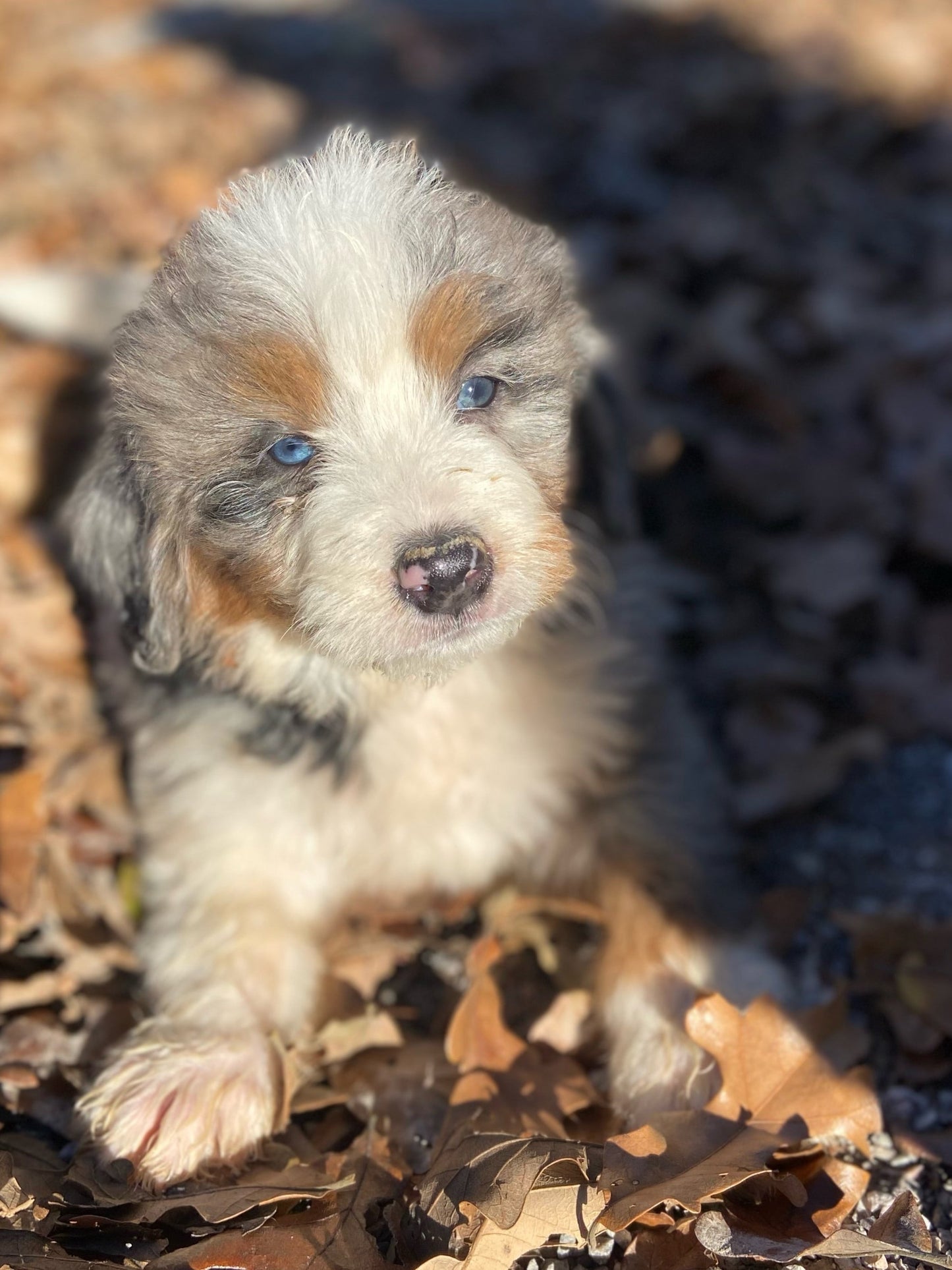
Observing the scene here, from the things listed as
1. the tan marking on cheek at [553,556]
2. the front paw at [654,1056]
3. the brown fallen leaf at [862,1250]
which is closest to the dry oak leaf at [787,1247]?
the brown fallen leaf at [862,1250]

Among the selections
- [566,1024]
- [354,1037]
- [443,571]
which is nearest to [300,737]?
[354,1037]

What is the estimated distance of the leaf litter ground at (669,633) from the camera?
254cm

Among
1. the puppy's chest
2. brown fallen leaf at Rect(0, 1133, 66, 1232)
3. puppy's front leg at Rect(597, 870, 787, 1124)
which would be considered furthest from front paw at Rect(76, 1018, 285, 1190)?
puppy's front leg at Rect(597, 870, 787, 1124)

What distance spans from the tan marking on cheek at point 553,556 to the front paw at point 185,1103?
1333 millimetres

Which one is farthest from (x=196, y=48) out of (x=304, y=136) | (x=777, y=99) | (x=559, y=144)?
(x=777, y=99)

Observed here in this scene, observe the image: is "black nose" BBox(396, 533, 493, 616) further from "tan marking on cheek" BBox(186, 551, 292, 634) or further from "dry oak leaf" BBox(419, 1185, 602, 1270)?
"dry oak leaf" BBox(419, 1185, 602, 1270)

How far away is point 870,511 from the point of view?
14.6 ft

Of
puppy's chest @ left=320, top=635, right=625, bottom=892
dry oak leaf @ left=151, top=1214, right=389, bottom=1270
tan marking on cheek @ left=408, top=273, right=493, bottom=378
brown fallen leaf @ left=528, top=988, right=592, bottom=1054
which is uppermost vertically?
tan marking on cheek @ left=408, top=273, right=493, bottom=378

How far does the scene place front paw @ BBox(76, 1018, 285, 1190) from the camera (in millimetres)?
2795

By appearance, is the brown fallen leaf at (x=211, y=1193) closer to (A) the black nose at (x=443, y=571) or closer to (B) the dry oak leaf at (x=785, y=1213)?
(B) the dry oak leaf at (x=785, y=1213)

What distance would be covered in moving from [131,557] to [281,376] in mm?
659

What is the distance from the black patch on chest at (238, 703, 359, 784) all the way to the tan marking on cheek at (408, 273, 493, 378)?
0.96 m

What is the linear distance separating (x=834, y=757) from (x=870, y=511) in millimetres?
1128

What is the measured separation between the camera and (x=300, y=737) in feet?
10.3
